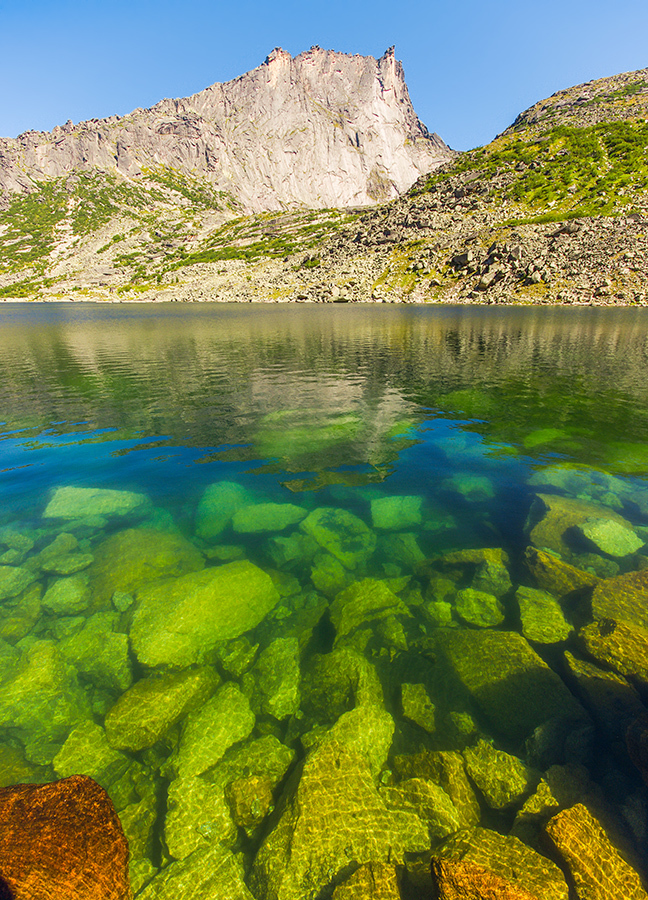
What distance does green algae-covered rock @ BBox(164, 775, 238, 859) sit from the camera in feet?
18.4

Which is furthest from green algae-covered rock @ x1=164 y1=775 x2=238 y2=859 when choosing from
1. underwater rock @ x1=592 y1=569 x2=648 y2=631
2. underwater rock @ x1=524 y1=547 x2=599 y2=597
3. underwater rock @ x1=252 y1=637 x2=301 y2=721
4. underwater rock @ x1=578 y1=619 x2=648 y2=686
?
underwater rock @ x1=524 y1=547 x2=599 y2=597

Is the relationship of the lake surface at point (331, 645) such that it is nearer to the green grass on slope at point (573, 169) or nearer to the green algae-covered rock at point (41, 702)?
the green algae-covered rock at point (41, 702)

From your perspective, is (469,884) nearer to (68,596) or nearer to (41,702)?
(41,702)

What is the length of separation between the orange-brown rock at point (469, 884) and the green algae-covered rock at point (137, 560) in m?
Answer: 9.00

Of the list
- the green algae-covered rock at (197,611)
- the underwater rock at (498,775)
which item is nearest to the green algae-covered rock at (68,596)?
the green algae-covered rock at (197,611)

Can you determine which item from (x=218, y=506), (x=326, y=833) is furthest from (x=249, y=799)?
(x=218, y=506)

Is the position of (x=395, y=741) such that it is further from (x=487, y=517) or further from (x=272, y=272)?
(x=272, y=272)

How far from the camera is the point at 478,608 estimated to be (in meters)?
9.85

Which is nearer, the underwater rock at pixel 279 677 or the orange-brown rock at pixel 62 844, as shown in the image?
the orange-brown rock at pixel 62 844

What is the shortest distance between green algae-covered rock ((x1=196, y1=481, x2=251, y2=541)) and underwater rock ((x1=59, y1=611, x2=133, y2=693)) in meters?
4.20

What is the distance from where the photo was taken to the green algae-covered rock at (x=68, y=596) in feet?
32.4

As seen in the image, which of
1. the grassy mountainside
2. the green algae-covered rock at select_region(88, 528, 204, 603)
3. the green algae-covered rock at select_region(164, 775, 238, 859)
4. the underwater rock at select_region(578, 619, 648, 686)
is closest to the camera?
the green algae-covered rock at select_region(164, 775, 238, 859)

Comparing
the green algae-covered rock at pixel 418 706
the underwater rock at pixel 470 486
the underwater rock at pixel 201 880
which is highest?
the underwater rock at pixel 470 486

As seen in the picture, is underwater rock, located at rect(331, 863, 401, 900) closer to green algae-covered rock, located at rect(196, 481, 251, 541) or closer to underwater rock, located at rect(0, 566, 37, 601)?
green algae-covered rock, located at rect(196, 481, 251, 541)
